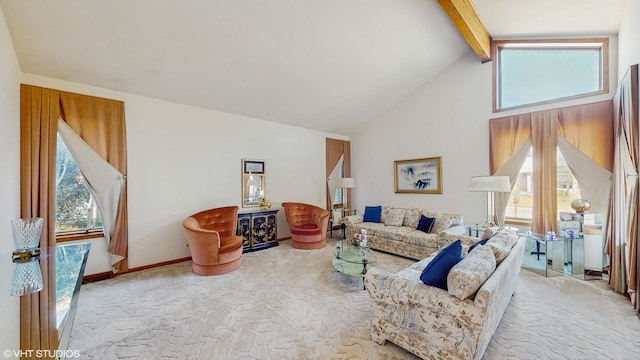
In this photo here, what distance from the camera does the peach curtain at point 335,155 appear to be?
6.49 m

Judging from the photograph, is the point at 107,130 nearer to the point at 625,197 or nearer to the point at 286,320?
the point at 286,320

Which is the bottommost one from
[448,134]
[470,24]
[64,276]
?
[64,276]

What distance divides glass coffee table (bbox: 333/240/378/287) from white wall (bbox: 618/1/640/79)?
371 cm

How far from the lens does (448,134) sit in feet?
16.4

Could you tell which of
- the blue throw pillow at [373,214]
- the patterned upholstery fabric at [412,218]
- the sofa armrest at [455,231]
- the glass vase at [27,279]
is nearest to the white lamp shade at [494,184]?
the sofa armrest at [455,231]

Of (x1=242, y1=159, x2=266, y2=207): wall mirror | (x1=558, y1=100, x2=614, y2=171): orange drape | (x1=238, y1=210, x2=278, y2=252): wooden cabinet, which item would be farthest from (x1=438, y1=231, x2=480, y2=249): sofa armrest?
(x1=242, y1=159, x2=266, y2=207): wall mirror

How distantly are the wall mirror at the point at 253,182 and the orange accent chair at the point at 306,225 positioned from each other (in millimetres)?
608

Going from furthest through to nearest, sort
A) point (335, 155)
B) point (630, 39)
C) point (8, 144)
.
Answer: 1. point (335, 155)
2. point (630, 39)
3. point (8, 144)

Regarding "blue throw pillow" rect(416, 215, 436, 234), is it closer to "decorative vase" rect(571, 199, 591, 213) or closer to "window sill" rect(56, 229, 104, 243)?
"decorative vase" rect(571, 199, 591, 213)

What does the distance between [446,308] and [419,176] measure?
412cm

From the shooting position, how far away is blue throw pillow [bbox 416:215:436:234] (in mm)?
4430

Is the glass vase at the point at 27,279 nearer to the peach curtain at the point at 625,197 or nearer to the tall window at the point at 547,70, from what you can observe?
the peach curtain at the point at 625,197

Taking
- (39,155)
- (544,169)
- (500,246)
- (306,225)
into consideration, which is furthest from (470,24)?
(39,155)

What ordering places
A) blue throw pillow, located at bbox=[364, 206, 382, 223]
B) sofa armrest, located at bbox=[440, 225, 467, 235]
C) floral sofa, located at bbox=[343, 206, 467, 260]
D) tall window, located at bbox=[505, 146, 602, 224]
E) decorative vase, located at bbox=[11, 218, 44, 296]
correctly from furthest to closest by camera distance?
blue throw pillow, located at bbox=[364, 206, 382, 223]
floral sofa, located at bbox=[343, 206, 467, 260]
sofa armrest, located at bbox=[440, 225, 467, 235]
tall window, located at bbox=[505, 146, 602, 224]
decorative vase, located at bbox=[11, 218, 44, 296]
